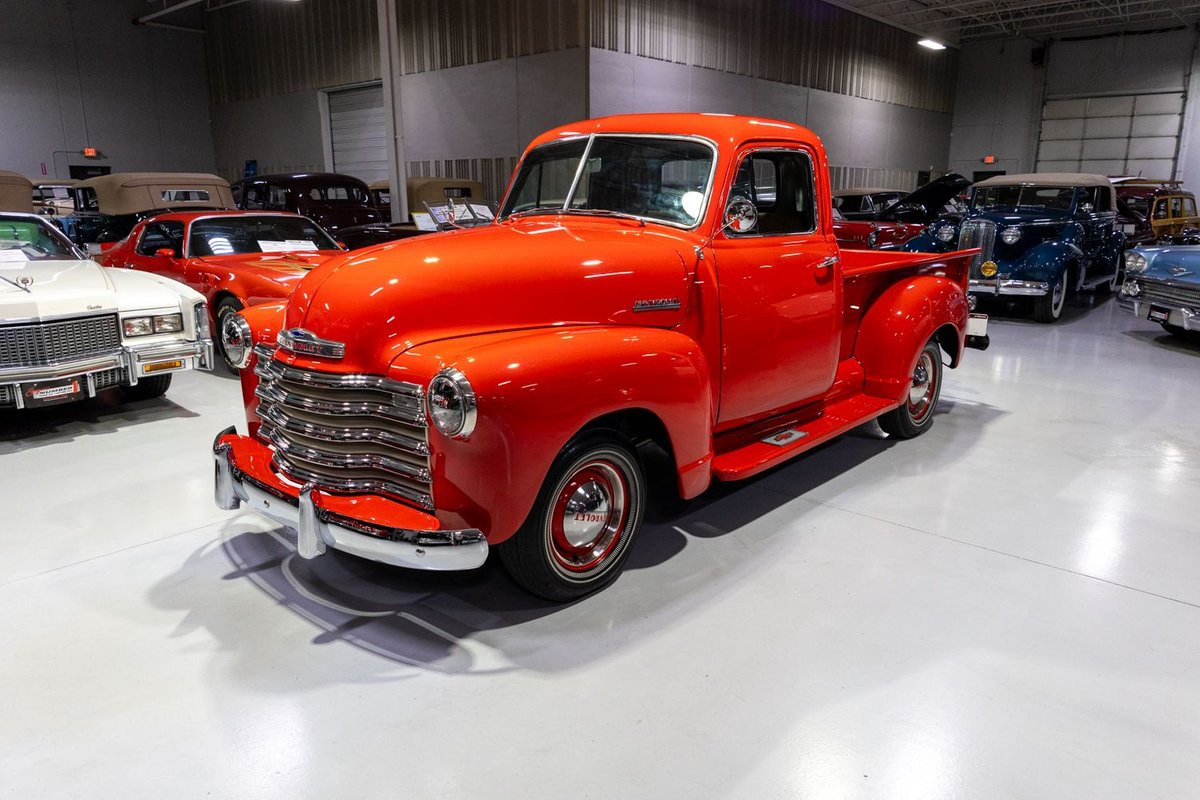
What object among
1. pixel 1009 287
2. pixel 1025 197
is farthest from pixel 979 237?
pixel 1025 197

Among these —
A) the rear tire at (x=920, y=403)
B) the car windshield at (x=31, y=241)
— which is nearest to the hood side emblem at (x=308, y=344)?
the rear tire at (x=920, y=403)

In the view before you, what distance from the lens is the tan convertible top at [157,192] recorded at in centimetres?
1066

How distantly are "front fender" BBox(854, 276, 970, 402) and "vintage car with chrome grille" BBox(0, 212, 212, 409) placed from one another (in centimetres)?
461

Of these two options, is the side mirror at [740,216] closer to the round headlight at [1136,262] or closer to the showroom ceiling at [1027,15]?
the round headlight at [1136,262]

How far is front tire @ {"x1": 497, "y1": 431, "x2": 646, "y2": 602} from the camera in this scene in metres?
2.86

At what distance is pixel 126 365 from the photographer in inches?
209

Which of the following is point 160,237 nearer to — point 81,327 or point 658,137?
point 81,327

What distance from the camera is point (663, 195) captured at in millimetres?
3676

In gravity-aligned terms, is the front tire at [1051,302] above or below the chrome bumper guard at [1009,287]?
below

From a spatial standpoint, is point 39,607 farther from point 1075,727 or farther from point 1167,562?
point 1167,562

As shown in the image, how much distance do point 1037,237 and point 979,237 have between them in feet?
2.34

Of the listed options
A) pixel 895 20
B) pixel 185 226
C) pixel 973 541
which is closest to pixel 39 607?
pixel 973 541

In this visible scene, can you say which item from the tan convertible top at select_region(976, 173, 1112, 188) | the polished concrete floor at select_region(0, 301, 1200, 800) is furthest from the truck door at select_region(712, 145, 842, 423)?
the tan convertible top at select_region(976, 173, 1112, 188)

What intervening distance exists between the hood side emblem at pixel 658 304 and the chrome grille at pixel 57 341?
3.99 m
